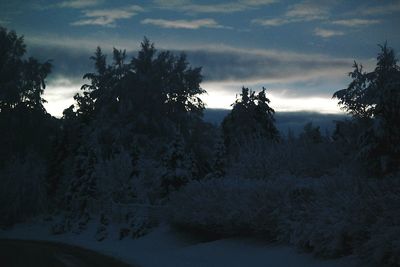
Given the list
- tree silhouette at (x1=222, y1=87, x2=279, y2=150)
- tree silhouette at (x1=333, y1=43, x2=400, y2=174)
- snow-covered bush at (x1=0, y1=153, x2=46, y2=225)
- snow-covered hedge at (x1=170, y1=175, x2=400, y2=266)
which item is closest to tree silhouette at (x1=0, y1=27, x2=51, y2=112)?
snow-covered bush at (x1=0, y1=153, x2=46, y2=225)

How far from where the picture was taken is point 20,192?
34.4 meters

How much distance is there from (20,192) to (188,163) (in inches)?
610

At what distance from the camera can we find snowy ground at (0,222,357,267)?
11.9 metres

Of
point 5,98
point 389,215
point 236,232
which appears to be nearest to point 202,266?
point 236,232

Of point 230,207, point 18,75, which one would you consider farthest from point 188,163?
point 18,75

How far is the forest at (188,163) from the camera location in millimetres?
11141

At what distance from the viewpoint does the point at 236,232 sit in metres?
15.9

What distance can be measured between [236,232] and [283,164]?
31.7 feet

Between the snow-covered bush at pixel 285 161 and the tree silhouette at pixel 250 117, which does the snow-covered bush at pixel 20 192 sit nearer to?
the snow-covered bush at pixel 285 161

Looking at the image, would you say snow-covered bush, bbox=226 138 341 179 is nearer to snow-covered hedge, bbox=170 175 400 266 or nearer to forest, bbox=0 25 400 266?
forest, bbox=0 25 400 266

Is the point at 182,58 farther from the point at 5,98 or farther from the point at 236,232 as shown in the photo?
the point at 236,232

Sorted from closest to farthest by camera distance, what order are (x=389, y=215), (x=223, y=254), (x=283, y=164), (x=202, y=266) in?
(x=389, y=215), (x=202, y=266), (x=223, y=254), (x=283, y=164)

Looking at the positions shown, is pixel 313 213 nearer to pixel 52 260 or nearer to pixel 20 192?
pixel 52 260

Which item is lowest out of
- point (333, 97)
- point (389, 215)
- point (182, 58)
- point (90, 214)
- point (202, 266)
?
point (90, 214)
